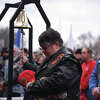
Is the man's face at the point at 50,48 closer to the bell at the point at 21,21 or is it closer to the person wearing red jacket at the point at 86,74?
the bell at the point at 21,21

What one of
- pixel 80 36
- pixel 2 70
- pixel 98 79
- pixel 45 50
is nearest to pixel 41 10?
pixel 45 50

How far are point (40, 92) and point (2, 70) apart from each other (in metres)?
5.18

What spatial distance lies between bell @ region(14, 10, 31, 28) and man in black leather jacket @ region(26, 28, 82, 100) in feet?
4.03

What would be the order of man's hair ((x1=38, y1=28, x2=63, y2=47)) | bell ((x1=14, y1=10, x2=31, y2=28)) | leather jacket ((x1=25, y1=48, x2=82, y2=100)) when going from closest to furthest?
1. leather jacket ((x1=25, y1=48, x2=82, y2=100))
2. man's hair ((x1=38, y1=28, x2=63, y2=47))
3. bell ((x1=14, y1=10, x2=31, y2=28))

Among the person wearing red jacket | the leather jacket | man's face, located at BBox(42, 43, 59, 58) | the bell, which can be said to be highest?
the bell

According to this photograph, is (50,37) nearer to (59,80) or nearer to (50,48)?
(50,48)

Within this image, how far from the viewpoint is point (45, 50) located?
14.4 ft

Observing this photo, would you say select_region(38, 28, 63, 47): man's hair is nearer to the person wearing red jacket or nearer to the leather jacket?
the leather jacket

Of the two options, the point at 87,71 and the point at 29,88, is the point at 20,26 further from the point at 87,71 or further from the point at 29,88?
the point at 87,71

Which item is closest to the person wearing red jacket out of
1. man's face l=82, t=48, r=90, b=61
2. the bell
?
man's face l=82, t=48, r=90, b=61

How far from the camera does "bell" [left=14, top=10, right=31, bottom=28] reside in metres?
5.51

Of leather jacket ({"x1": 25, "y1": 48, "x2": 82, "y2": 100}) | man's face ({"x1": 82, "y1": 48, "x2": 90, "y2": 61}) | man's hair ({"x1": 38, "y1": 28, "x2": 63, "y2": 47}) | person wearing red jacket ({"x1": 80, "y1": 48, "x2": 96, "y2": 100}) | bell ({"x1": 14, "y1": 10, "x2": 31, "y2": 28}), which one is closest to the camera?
leather jacket ({"x1": 25, "y1": 48, "x2": 82, "y2": 100})

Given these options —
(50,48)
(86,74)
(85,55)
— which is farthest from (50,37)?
(85,55)

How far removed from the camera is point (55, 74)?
13.7ft
